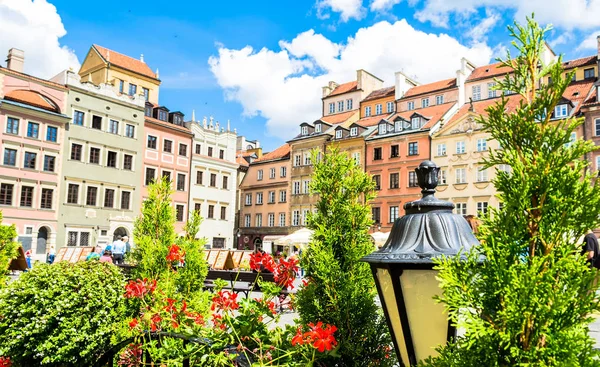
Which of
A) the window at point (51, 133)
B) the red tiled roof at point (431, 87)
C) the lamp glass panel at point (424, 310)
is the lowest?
the lamp glass panel at point (424, 310)

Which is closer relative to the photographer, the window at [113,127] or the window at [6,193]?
the window at [6,193]

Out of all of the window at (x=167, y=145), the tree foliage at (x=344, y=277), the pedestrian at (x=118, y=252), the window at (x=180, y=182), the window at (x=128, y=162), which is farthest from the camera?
the window at (x=180, y=182)

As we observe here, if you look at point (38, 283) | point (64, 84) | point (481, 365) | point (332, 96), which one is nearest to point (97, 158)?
point (64, 84)

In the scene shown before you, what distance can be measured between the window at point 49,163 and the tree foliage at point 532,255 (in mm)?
35877

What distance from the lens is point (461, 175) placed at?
120 feet

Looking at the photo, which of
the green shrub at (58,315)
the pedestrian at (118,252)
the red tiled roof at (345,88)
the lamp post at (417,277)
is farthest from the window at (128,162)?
the lamp post at (417,277)

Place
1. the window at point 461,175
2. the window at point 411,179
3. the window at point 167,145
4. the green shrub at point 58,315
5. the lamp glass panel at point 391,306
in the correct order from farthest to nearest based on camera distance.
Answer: the window at point 167,145
the window at point 411,179
the window at point 461,175
the green shrub at point 58,315
the lamp glass panel at point 391,306

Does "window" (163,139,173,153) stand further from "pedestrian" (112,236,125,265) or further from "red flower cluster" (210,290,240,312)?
"red flower cluster" (210,290,240,312)

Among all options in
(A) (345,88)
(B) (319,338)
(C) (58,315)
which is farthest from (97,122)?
(B) (319,338)

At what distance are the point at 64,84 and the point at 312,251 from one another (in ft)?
116

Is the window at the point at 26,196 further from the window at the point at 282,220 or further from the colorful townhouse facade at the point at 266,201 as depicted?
the window at the point at 282,220

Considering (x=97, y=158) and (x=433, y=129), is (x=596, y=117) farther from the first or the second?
(x=97, y=158)

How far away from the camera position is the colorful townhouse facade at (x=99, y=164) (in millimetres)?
34312

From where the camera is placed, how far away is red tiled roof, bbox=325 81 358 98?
49.6 m
